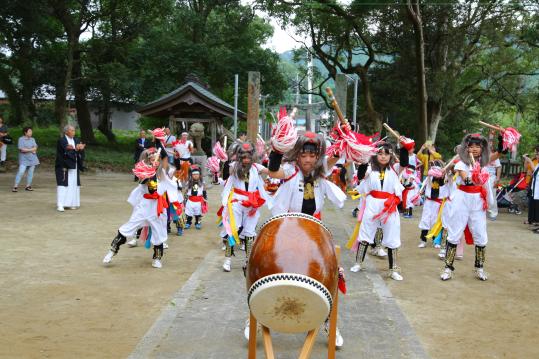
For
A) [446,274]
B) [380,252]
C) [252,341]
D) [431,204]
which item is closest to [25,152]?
[380,252]

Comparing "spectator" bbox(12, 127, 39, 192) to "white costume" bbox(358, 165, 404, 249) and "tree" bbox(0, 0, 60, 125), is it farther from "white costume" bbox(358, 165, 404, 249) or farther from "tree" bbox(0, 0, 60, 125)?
"white costume" bbox(358, 165, 404, 249)

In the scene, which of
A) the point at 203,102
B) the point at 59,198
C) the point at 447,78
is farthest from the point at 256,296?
the point at 447,78

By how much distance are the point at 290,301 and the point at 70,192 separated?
9.68 meters

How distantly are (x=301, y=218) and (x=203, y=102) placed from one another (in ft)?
45.4

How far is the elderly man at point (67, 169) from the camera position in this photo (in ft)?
38.2

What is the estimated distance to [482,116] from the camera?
1212 inches

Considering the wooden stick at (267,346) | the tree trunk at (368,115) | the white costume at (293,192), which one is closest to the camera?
the wooden stick at (267,346)

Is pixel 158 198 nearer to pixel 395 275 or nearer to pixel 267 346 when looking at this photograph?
pixel 395 275

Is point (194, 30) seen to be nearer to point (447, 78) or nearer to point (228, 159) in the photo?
point (447, 78)

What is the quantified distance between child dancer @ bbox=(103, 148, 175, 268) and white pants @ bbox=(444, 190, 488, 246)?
12.5 feet

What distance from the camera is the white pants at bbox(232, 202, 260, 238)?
282 inches

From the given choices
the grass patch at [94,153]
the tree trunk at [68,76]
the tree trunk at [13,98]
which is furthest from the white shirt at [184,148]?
the tree trunk at [13,98]

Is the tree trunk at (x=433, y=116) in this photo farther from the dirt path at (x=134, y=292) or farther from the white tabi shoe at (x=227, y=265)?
the white tabi shoe at (x=227, y=265)

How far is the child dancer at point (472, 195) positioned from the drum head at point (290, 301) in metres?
3.90
